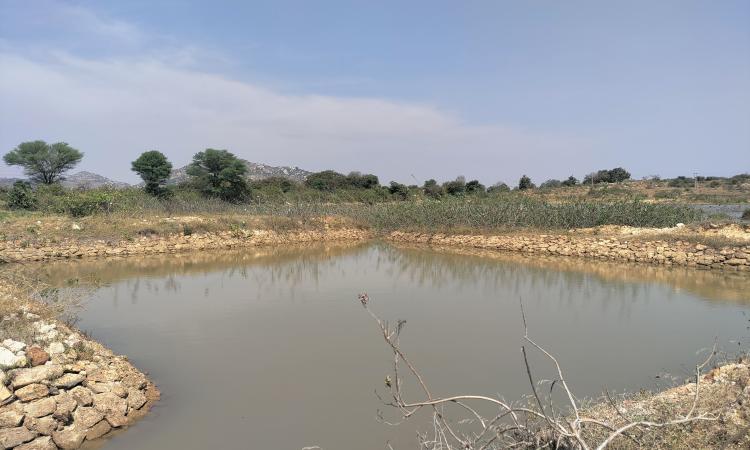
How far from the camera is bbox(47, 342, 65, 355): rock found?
13.0 ft

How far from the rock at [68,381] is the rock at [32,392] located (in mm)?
91

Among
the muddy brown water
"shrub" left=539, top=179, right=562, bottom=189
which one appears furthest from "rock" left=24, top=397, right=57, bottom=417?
"shrub" left=539, top=179, right=562, bottom=189

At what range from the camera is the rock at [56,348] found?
3974 mm

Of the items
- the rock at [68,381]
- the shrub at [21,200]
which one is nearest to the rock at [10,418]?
the rock at [68,381]

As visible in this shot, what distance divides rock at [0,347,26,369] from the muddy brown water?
0.95 metres

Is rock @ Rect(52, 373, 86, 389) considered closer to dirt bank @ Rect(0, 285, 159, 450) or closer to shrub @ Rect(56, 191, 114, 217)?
dirt bank @ Rect(0, 285, 159, 450)

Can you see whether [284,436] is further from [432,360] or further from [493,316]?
[493,316]

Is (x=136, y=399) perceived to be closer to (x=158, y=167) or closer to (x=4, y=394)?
(x=4, y=394)

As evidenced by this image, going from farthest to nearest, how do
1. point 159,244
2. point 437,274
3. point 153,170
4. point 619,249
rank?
point 153,170 < point 159,244 < point 619,249 < point 437,274

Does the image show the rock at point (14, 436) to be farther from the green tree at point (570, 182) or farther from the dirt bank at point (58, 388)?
the green tree at point (570, 182)

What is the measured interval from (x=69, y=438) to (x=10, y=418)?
0.39 m

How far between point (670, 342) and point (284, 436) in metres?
4.66

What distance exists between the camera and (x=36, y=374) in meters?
3.57

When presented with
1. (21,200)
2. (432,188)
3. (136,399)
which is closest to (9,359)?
(136,399)
